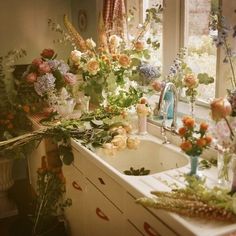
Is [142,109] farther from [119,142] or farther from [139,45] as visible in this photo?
[139,45]

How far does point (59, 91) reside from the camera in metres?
2.44

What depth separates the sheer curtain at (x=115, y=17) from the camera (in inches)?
102

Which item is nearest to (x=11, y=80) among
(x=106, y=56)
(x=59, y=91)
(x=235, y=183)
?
(x=59, y=91)

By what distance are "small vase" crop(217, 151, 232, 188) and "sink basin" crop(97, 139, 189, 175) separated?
0.50 m

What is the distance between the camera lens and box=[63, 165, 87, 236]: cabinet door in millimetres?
2041

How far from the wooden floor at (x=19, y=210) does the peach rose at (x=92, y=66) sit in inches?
46.5

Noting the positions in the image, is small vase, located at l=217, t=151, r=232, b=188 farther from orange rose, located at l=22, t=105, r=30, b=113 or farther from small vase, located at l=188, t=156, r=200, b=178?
orange rose, located at l=22, t=105, r=30, b=113

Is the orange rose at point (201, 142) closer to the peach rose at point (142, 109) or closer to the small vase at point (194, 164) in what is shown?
the small vase at point (194, 164)

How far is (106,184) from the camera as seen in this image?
5.49ft

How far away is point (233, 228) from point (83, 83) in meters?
1.54

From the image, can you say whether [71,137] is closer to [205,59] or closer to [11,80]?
[205,59]

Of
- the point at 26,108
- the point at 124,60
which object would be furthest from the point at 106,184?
the point at 26,108

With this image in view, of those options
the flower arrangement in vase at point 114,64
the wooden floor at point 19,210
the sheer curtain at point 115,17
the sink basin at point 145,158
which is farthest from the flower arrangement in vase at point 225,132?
the wooden floor at point 19,210

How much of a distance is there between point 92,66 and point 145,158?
2.06 feet
